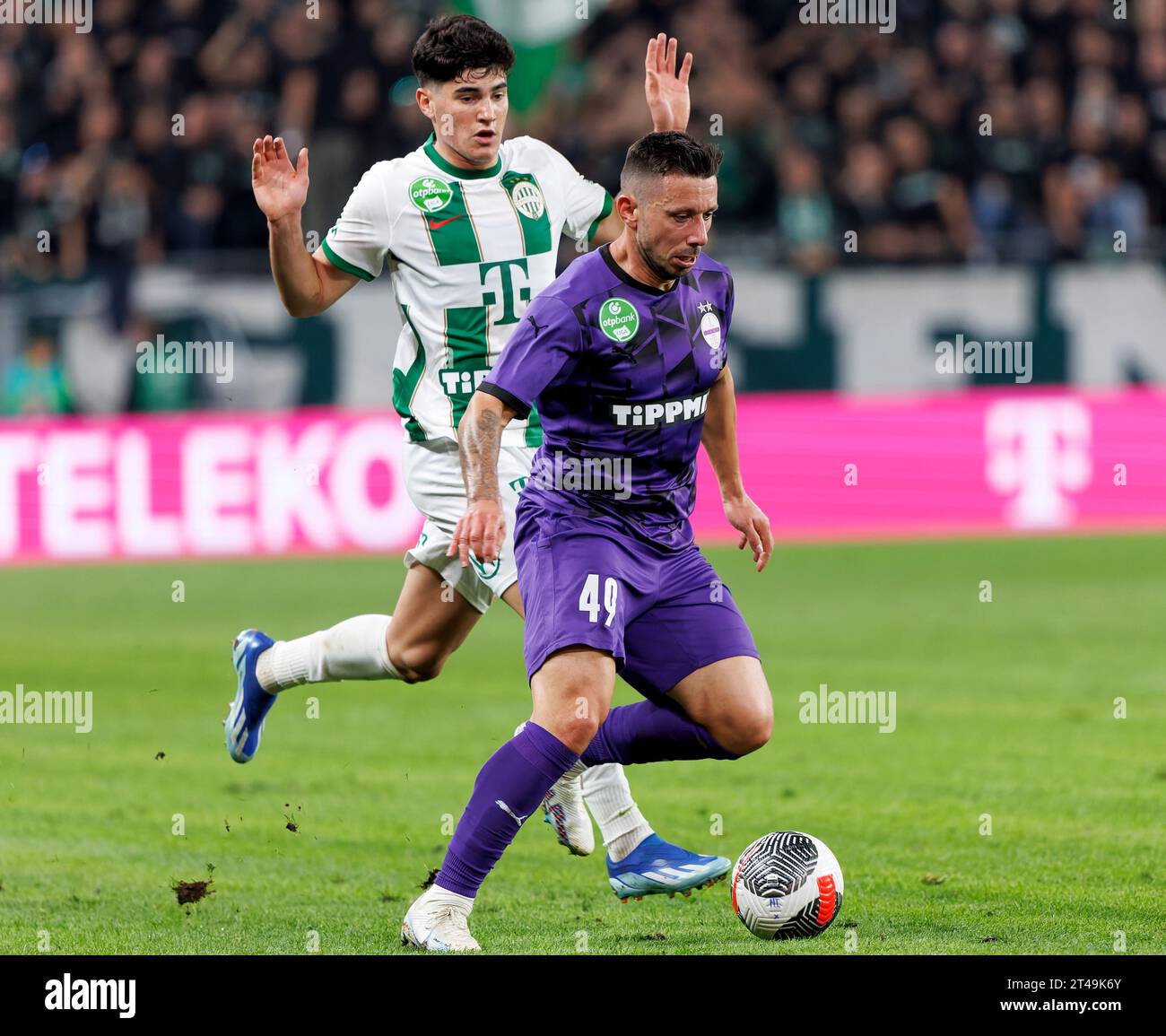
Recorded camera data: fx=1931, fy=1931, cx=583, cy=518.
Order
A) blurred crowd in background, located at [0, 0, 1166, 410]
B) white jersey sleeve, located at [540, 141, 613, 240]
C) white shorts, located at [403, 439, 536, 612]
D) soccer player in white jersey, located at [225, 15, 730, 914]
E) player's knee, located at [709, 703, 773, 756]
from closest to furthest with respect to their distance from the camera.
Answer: player's knee, located at [709, 703, 773, 756] < soccer player in white jersey, located at [225, 15, 730, 914] < white shorts, located at [403, 439, 536, 612] < white jersey sleeve, located at [540, 141, 613, 240] < blurred crowd in background, located at [0, 0, 1166, 410]

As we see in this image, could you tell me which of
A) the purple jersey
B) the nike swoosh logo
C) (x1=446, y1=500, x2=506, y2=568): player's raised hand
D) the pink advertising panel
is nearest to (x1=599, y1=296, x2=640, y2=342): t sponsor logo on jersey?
the purple jersey

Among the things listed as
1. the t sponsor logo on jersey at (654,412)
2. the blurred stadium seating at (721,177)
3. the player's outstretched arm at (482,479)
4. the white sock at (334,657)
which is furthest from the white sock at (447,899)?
the blurred stadium seating at (721,177)

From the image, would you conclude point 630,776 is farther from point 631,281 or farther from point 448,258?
point 631,281

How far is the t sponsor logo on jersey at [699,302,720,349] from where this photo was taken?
18.7 feet

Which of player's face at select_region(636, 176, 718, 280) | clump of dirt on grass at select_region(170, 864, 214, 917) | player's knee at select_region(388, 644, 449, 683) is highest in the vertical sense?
player's face at select_region(636, 176, 718, 280)

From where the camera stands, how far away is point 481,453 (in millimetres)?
5316

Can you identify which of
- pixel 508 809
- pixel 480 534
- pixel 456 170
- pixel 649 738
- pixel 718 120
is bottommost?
pixel 508 809

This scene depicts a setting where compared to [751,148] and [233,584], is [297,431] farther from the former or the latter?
[751,148]

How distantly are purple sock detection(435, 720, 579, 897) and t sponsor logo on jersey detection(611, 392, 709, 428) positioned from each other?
0.93 metres

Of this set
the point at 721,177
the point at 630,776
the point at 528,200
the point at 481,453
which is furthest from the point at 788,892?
the point at 721,177

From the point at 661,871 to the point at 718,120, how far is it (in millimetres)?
12311

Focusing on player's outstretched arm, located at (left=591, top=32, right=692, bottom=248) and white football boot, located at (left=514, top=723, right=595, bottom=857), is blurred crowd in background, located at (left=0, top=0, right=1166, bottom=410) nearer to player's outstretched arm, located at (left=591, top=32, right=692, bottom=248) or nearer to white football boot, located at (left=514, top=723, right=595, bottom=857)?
player's outstretched arm, located at (left=591, top=32, right=692, bottom=248)

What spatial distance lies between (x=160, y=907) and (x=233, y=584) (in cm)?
893

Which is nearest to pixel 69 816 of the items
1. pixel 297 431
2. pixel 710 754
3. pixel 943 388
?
pixel 710 754
